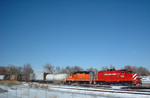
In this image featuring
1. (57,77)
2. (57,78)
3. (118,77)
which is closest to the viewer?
(118,77)

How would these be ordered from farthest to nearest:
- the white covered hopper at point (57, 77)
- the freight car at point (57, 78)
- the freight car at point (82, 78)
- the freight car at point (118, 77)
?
the white covered hopper at point (57, 77)
the freight car at point (57, 78)
the freight car at point (82, 78)
the freight car at point (118, 77)

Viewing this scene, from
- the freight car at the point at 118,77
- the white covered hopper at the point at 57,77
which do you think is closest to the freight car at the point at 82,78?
the freight car at the point at 118,77

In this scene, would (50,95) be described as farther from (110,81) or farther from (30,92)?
(110,81)

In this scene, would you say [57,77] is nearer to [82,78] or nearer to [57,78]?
[57,78]

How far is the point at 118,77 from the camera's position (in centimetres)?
2759

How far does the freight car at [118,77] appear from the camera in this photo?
25.2 m

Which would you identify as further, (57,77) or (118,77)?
(57,77)

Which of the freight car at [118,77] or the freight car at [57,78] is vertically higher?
the freight car at [118,77]

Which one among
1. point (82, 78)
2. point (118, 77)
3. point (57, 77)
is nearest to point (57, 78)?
point (57, 77)

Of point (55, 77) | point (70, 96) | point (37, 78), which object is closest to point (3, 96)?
point (70, 96)

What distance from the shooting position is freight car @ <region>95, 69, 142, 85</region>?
25.2m

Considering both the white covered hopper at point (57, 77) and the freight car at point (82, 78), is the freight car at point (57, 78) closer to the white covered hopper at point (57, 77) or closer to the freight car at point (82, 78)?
the white covered hopper at point (57, 77)

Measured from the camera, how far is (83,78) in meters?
32.6

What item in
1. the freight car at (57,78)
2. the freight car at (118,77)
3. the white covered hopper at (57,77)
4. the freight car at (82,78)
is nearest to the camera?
the freight car at (118,77)
